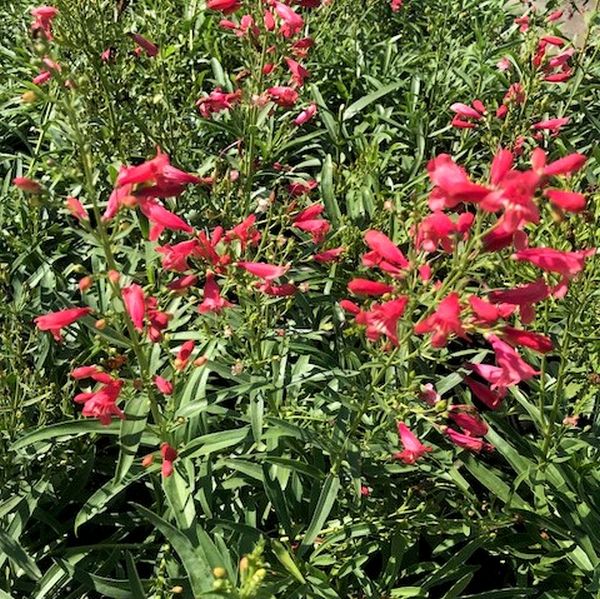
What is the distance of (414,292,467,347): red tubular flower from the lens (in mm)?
2301

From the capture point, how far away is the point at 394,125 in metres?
5.72

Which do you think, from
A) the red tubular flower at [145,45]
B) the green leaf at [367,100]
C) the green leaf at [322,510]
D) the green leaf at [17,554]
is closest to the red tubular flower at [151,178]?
the green leaf at [322,510]

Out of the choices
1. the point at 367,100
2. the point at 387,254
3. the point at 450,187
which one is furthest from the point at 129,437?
the point at 367,100

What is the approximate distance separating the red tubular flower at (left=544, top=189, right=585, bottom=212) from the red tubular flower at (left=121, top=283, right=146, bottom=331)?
1.30 m

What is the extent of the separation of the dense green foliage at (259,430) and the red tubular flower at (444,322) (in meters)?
0.12

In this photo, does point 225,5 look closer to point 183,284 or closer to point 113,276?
point 183,284

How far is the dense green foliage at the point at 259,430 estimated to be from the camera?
302 centimetres

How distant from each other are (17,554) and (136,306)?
129 centimetres

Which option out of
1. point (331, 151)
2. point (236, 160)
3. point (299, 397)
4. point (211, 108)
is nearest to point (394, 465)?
point (299, 397)

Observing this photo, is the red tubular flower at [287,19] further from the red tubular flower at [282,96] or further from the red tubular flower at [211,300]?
the red tubular flower at [211,300]

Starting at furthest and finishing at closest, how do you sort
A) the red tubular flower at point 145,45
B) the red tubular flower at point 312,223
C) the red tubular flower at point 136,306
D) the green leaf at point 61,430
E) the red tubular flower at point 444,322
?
the red tubular flower at point 145,45, the red tubular flower at point 312,223, the green leaf at point 61,430, the red tubular flower at point 136,306, the red tubular flower at point 444,322

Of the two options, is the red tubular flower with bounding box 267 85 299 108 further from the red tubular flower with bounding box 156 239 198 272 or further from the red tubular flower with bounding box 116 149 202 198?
the red tubular flower with bounding box 116 149 202 198

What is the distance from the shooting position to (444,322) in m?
2.33

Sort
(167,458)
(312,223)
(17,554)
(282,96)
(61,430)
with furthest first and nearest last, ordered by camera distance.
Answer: (282,96) → (312,223) → (17,554) → (61,430) → (167,458)
